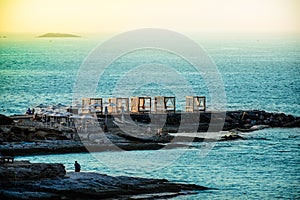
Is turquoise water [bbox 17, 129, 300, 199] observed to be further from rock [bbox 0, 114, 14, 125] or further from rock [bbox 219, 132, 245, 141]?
rock [bbox 0, 114, 14, 125]

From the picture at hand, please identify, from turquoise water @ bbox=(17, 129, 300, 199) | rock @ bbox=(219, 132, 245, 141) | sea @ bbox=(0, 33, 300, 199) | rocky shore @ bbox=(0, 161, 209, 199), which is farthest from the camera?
rock @ bbox=(219, 132, 245, 141)

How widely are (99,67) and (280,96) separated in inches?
2881

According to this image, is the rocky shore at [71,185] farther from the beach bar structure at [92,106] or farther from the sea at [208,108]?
the beach bar structure at [92,106]

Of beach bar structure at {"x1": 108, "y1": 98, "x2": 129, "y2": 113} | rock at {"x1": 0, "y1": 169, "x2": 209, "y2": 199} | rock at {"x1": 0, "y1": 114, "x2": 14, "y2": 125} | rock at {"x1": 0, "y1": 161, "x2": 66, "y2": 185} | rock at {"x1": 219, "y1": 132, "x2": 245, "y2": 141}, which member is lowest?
rock at {"x1": 0, "y1": 169, "x2": 209, "y2": 199}

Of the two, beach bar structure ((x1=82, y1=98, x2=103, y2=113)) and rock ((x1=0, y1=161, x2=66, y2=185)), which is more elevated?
beach bar structure ((x1=82, y1=98, x2=103, y2=113))

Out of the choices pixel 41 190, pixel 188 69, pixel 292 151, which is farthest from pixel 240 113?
pixel 188 69

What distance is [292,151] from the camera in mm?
79188

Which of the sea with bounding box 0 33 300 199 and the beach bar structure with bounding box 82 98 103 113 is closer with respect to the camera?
the sea with bounding box 0 33 300 199

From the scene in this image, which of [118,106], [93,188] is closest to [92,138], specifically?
[118,106]

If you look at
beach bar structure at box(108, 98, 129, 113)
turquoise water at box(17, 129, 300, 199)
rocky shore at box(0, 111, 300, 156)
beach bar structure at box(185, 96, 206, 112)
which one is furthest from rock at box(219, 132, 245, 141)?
beach bar structure at box(108, 98, 129, 113)

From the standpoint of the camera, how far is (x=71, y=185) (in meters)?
58.8

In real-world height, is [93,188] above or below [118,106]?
below

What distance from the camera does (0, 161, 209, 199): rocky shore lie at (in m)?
57.4

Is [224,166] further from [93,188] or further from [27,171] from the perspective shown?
[27,171]
